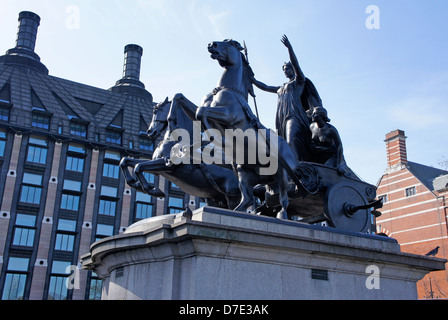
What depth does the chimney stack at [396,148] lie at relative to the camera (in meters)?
49.9

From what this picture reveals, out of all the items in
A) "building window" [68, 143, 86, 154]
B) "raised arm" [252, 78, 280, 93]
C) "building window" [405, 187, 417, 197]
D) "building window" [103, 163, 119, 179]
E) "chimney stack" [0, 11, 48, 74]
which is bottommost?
"raised arm" [252, 78, 280, 93]

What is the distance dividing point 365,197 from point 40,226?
3692cm

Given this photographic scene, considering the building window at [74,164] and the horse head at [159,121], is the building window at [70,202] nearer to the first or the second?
the building window at [74,164]

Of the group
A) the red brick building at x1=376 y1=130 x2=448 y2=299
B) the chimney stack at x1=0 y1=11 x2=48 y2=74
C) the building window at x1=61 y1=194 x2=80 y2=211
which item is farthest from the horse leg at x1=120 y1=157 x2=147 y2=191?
the chimney stack at x1=0 y1=11 x2=48 y2=74

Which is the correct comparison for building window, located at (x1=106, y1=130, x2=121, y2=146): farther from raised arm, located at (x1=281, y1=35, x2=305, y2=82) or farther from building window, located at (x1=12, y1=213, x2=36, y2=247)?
raised arm, located at (x1=281, y1=35, x2=305, y2=82)

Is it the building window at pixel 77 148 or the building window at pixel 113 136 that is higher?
the building window at pixel 113 136

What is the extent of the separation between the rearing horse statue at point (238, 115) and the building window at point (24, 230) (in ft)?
117

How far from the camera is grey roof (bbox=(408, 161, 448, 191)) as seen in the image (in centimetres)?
4569

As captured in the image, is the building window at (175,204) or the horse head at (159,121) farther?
the building window at (175,204)

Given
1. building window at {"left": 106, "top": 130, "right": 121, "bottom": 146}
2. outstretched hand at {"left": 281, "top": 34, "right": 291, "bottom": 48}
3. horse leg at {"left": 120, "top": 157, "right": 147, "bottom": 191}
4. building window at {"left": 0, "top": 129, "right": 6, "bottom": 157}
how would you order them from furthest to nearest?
building window at {"left": 106, "top": 130, "right": 121, "bottom": 146}, building window at {"left": 0, "top": 129, "right": 6, "bottom": 157}, outstretched hand at {"left": 281, "top": 34, "right": 291, "bottom": 48}, horse leg at {"left": 120, "top": 157, "right": 147, "bottom": 191}

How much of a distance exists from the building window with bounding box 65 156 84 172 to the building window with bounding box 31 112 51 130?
11.8 ft

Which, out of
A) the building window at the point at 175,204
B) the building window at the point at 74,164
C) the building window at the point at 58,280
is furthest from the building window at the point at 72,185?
the building window at the point at 175,204

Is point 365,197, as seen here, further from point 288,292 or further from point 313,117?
point 288,292
